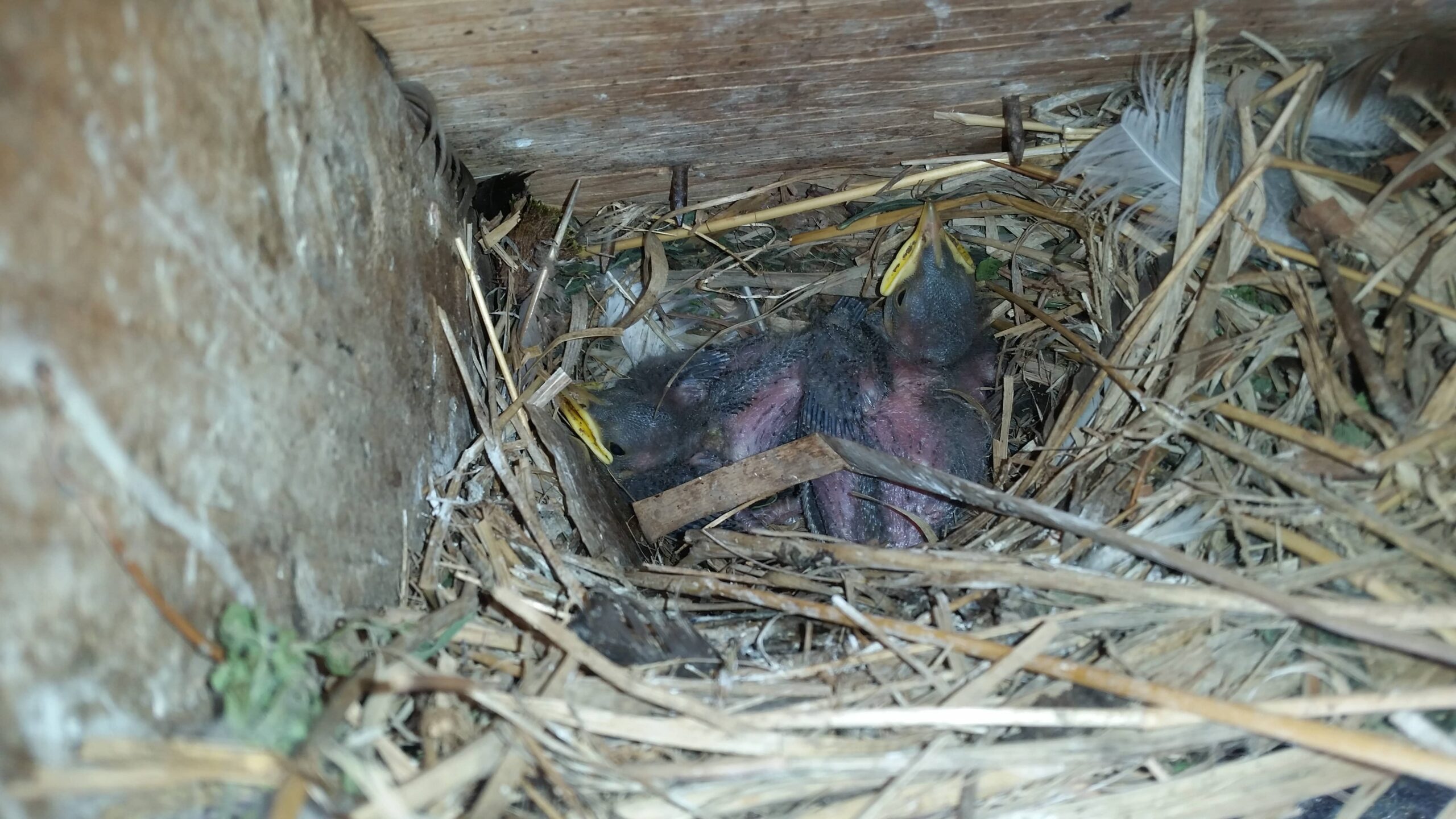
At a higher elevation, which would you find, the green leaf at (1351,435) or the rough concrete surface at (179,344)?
the rough concrete surface at (179,344)

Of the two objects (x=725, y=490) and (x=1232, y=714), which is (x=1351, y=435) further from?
(x=725, y=490)

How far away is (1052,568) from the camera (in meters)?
1.10

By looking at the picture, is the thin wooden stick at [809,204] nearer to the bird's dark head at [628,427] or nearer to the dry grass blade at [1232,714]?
the bird's dark head at [628,427]

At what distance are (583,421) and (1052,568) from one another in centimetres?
83

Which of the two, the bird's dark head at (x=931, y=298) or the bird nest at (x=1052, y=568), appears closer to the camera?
the bird nest at (x=1052, y=568)

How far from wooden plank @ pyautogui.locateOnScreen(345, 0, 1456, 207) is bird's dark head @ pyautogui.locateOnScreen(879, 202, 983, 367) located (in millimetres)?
242

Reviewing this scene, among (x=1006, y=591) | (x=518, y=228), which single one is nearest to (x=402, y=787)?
(x=1006, y=591)

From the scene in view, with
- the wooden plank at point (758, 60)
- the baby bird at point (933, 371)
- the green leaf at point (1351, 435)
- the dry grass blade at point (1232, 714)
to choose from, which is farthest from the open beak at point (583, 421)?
the green leaf at point (1351, 435)

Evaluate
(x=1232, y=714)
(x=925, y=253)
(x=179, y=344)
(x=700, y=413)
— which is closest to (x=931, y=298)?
(x=925, y=253)

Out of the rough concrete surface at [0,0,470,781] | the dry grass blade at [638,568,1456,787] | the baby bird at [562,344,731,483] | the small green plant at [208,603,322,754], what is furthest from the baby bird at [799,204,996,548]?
the small green plant at [208,603,322,754]

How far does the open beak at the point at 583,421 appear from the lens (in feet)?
5.27

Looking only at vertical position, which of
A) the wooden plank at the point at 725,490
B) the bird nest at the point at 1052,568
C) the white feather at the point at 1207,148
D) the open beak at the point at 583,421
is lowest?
the wooden plank at the point at 725,490

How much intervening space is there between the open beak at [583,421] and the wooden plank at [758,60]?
0.39m

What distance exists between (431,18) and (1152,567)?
1.03 meters
